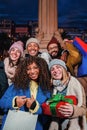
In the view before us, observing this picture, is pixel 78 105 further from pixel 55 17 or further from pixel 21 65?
pixel 55 17

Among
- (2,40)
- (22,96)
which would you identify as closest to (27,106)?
(22,96)

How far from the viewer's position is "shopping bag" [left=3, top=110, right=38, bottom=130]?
330 centimetres

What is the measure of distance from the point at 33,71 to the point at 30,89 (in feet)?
0.61

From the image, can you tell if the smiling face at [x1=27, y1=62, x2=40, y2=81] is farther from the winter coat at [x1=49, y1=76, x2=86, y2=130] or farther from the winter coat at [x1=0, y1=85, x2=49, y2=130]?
the winter coat at [x1=49, y1=76, x2=86, y2=130]

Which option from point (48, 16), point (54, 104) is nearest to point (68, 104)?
point (54, 104)

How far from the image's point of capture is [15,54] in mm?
4828

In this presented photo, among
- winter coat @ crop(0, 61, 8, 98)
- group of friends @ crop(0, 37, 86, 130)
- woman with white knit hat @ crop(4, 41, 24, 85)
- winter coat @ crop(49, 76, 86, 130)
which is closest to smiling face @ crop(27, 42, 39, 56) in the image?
woman with white knit hat @ crop(4, 41, 24, 85)

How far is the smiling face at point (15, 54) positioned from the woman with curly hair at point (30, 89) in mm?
1195

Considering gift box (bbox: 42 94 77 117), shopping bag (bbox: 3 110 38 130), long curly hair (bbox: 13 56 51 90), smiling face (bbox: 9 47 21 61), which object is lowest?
shopping bag (bbox: 3 110 38 130)

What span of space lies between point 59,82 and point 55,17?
28.3ft

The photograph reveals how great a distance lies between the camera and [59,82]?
11.6 feet

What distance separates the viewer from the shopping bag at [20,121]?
3.30 metres

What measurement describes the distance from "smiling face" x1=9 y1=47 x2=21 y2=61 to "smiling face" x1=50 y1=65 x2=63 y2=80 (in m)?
1.22

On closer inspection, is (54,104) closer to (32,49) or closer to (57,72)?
(57,72)
